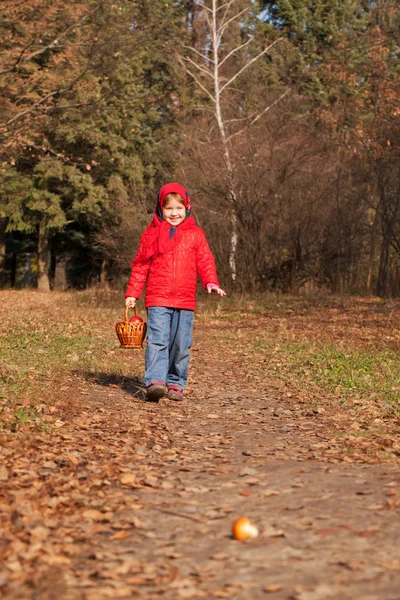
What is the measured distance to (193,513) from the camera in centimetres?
510

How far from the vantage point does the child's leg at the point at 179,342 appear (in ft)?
30.7

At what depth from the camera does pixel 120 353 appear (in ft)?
45.5

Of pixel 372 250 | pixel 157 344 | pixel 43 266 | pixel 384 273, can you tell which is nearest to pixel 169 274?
pixel 157 344

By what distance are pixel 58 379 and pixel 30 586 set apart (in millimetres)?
6056

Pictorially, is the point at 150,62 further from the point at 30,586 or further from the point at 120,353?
the point at 30,586

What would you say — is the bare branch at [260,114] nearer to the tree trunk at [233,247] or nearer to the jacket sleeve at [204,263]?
the tree trunk at [233,247]

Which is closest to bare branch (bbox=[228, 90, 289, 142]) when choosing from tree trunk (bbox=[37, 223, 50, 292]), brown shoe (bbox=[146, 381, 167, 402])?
tree trunk (bbox=[37, 223, 50, 292])

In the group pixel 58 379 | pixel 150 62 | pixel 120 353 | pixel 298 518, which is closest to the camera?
pixel 298 518

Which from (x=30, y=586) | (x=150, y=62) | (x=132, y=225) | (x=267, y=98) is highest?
(x=150, y=62)

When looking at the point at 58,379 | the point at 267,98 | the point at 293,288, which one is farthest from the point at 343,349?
Result: the point at 267,98

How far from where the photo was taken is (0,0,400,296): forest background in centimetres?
2284

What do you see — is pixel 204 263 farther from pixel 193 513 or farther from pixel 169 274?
pixel 193 513

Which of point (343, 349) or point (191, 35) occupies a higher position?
point (191, 35)

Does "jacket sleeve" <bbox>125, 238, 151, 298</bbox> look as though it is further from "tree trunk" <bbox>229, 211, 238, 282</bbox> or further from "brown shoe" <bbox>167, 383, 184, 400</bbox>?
"tree trunk" <bbox>229, 211, 238, 282</bbox>
